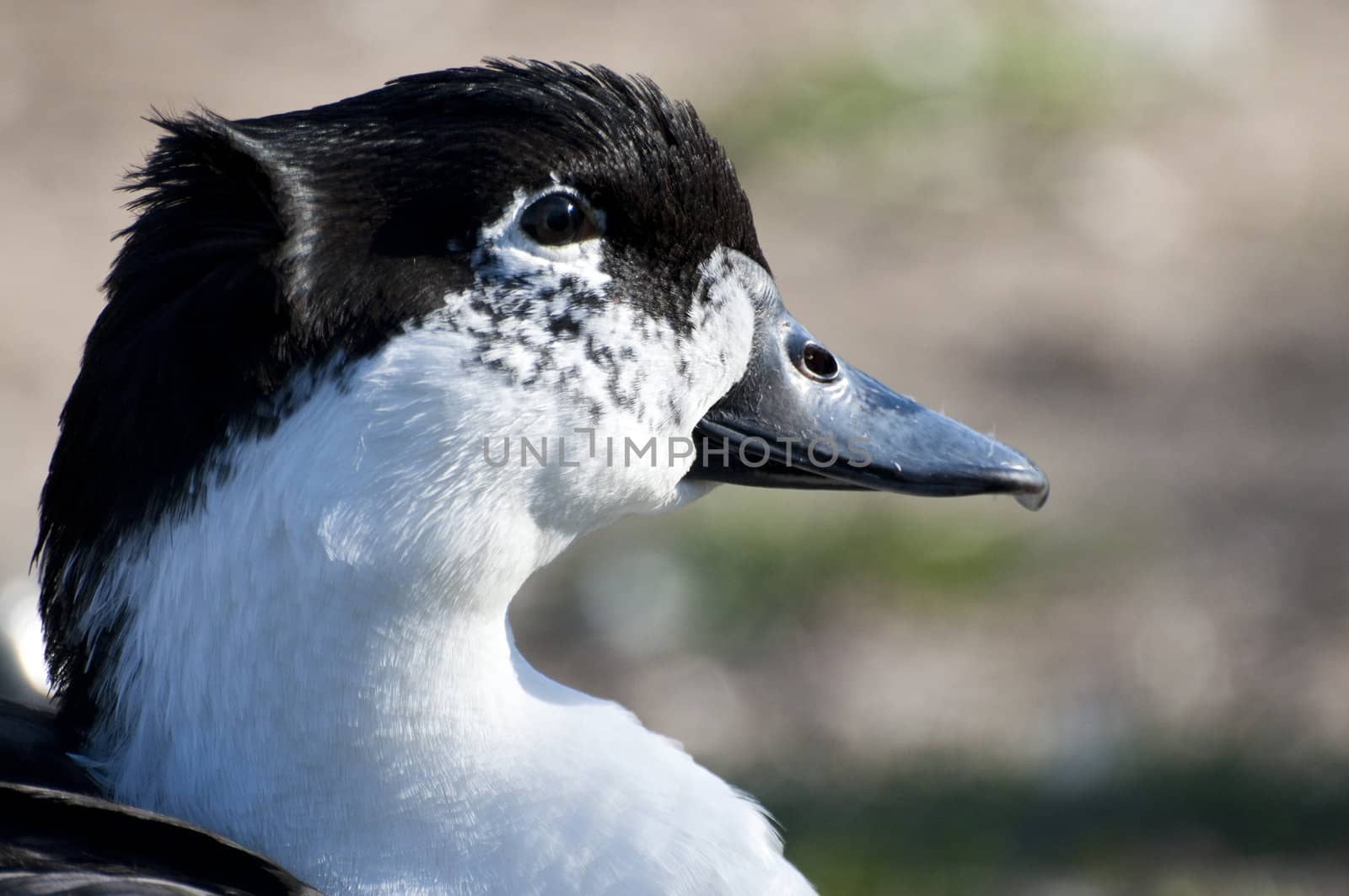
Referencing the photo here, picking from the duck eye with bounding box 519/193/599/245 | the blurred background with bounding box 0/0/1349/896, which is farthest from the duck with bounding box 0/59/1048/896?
the blurred background with bounding box 0/0/1349/896

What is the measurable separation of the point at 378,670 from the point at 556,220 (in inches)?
20.7

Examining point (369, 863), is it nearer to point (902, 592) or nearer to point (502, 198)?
point (502, 198)

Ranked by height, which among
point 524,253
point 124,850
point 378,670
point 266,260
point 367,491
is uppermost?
point 524,253

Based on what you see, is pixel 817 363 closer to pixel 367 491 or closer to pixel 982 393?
pixel 367 491

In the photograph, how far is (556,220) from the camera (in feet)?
5.54

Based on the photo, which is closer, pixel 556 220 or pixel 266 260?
pixel 266 260

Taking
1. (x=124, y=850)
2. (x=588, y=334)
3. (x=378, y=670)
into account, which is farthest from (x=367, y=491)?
(x=124, y=850)

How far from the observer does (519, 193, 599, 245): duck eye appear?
1.67m

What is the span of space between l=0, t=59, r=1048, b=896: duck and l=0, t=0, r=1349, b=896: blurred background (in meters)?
1.31

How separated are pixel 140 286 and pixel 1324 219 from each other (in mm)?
4871

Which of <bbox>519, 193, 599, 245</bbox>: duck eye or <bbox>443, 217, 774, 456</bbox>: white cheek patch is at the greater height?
<bbox>519, 193, 599, 245</bbox>: duck eye

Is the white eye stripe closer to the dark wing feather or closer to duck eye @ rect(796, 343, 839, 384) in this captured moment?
duck eye @ rect(796, 343, 839, 384)

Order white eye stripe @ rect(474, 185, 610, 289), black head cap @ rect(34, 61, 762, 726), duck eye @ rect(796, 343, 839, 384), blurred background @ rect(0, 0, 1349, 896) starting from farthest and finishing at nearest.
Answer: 1. blurred background @ rect(0, 0, 1349, 896)
2. duck eye @ rect(796, 343, 839, 384)
3. white eye stripe @ rect(474, 185, 610, 289)
4. black head cap @ rect(34, 61, 762, 726)

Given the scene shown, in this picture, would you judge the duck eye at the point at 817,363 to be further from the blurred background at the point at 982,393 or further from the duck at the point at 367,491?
the blurred background at the point at 982,393
